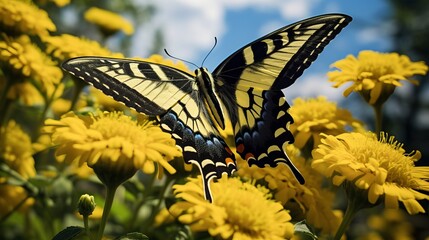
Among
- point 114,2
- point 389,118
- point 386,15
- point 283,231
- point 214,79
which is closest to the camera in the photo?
point 283,231

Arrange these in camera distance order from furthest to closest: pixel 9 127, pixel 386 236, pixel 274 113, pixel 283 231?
1. pixel 386 236
2. pixel 9 127
3. pixel 274 113
4. pixel 283 231

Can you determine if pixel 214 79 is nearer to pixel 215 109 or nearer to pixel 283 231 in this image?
pixel 215 109

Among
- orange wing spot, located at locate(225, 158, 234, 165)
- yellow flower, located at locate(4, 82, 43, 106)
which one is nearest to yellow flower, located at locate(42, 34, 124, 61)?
yellow flower, located at locate(4, 82, 43, 106)

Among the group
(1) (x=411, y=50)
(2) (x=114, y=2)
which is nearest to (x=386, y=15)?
(1) (x=411, y=50)

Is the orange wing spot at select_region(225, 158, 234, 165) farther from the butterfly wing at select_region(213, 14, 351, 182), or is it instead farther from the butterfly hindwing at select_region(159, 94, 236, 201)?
the butterfly wing at select_region(213, 14, 351, 182)

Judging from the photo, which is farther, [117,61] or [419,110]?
[419,110]

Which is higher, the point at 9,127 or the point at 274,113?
the point at 274,113

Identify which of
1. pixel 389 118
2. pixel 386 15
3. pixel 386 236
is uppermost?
pixel 386 15
